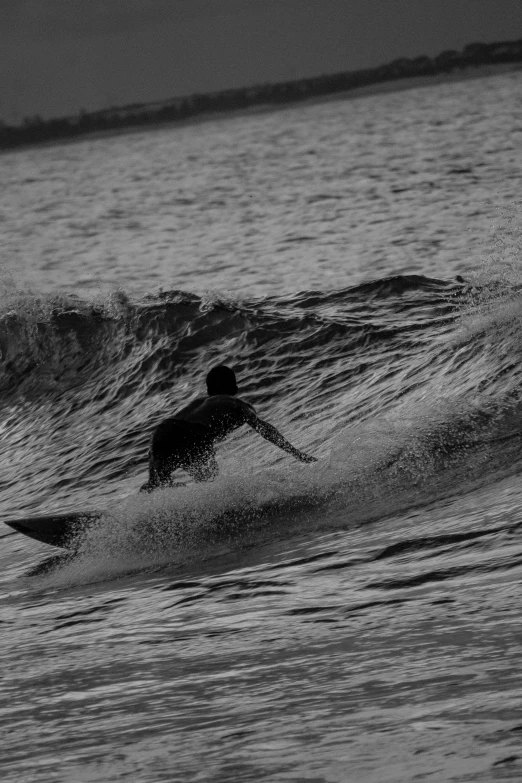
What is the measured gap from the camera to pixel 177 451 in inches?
380

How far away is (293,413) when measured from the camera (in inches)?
517

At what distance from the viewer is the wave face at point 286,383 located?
993 cm

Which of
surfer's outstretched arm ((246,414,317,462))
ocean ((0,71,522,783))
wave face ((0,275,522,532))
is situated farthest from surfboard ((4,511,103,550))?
surfer's outstretched arm ((246,414,317,462))

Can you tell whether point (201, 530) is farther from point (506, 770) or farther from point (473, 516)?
point (506, 770)

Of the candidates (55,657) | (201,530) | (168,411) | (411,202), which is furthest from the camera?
(411,202)

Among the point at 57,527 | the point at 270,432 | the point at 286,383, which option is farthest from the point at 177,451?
the point at 286,383

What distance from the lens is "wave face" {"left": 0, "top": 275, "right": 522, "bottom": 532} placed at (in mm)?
9930

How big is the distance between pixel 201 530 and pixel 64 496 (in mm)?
3185

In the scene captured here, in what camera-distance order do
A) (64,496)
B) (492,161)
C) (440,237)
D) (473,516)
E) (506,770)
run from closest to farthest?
(506,770) → (473,516) → (64,496) → (440,237) → (492,161)

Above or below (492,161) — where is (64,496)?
below

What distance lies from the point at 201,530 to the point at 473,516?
201 cm

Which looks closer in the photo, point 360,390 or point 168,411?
point 360,390

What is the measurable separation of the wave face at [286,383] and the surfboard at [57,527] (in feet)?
3.21

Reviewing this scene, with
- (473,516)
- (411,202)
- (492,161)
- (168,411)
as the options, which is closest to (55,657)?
(473,516)
